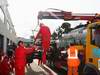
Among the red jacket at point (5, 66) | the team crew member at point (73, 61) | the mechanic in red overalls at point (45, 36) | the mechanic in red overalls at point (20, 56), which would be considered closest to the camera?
the team crew member at point (73, 61)

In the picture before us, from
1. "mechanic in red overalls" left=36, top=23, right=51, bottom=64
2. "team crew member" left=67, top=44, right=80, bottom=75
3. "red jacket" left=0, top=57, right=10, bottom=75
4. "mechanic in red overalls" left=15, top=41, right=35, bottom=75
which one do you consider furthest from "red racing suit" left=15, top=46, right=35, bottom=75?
"red jacket" left=0, top=57, right=10, bottom=75

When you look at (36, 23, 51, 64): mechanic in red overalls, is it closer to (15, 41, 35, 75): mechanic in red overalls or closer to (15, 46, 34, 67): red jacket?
(15, 41, 35, 75): mechanic in red overalls

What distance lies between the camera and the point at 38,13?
1930 centimetres

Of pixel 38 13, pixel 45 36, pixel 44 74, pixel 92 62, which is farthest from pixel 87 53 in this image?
pixel 44 74

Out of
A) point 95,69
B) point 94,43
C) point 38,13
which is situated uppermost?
point 38,13

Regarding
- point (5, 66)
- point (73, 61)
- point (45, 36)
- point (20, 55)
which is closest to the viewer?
point (73, 61)

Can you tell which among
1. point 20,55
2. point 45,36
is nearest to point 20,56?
point 20,55

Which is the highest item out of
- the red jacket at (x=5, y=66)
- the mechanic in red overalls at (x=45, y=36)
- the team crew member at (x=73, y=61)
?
the mechanic in red overalls at (x=45, y=36)

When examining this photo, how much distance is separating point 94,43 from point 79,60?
1946mm

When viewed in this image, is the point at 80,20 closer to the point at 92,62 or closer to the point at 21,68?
the point at 21,68

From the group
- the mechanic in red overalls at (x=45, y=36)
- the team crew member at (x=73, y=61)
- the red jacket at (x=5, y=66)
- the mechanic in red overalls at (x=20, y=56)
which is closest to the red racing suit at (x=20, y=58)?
the mechanic in red overalls at (x=20, y=56)

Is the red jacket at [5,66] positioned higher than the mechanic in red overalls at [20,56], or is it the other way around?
the mechanic in red overalls at [20,56]

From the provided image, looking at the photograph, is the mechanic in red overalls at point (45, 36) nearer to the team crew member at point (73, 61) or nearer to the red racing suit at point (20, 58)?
the red racing suit at point (20, 58)

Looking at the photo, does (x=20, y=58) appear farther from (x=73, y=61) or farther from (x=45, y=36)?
(x=45, y=36)
